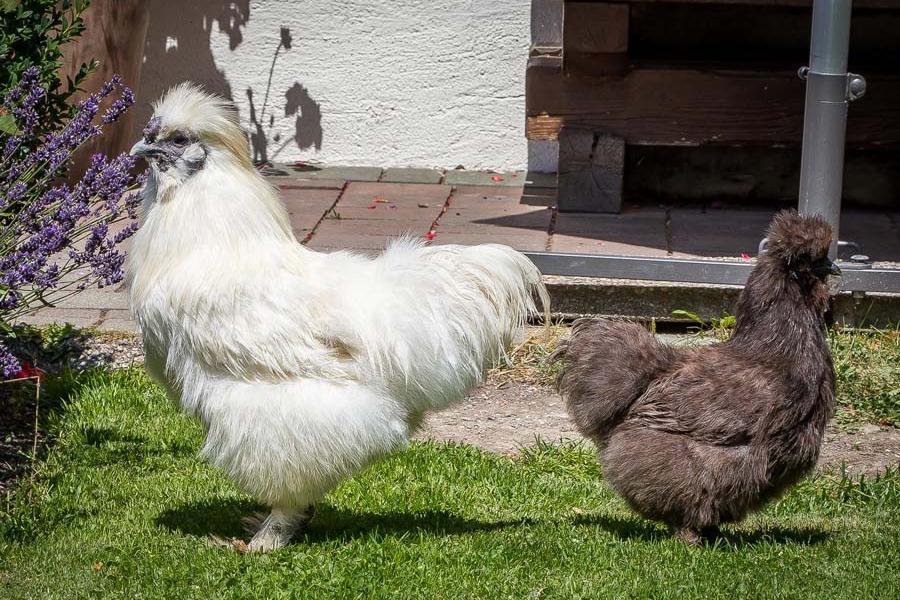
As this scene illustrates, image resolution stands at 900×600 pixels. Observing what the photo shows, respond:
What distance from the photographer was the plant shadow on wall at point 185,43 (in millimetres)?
9805

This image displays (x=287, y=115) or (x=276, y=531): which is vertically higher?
(x=287, y=115)

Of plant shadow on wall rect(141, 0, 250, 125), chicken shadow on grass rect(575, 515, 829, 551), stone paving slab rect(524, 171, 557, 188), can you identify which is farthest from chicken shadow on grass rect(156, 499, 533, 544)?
plant shadow on wall rect(141, 0, 250, 125)

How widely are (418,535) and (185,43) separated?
677 cm

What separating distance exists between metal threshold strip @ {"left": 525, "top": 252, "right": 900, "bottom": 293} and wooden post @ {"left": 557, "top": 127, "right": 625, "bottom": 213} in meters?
1.63

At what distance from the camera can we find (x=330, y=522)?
4617 mm

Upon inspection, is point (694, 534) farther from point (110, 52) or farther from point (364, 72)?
point (364, 72)

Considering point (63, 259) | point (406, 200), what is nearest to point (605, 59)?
point (406, 200)

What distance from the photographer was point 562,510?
188 inches

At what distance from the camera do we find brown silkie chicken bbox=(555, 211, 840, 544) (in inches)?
159

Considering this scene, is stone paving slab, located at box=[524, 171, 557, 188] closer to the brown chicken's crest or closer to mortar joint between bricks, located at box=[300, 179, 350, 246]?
mortar joint between bricks, located at box=[300, 179, 350, 246]

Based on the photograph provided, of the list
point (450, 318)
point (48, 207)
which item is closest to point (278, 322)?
point (450, 318)

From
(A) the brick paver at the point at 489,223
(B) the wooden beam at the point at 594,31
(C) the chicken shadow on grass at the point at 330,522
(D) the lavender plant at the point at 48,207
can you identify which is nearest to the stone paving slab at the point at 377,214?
(A) the brick paver at the point at 489,223

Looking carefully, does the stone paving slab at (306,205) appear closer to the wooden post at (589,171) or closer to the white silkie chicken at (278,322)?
the wooden post at (589,171)

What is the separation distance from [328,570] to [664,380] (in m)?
1.47
